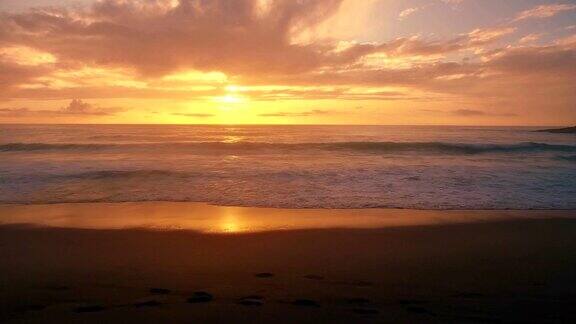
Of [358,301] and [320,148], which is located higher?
[320,148]

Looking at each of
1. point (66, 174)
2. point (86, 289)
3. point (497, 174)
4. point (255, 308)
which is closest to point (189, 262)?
point (86, 289)

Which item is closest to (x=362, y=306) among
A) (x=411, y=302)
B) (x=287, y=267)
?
(x=411, y=302)

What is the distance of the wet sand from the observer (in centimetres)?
443

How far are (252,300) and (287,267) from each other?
1.32 metres

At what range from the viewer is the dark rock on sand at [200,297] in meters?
4.66

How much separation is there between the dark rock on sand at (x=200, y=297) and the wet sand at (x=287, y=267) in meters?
0.02

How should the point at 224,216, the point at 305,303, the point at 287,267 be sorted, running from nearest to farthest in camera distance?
the point at 305,303 < the point at 287,267 < the point at 224,216

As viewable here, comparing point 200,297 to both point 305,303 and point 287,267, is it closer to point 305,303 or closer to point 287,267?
point 305,303

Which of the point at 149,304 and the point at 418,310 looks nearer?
the point at 418,310

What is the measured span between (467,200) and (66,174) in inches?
562

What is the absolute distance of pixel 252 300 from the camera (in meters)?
4.69

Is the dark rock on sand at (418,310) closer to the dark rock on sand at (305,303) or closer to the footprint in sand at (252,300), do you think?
the dark rock on sand at (305,303)

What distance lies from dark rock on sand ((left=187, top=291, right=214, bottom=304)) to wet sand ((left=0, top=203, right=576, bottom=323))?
23mm

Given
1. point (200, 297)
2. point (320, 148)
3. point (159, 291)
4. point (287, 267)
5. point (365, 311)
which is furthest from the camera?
point (320, 148)
